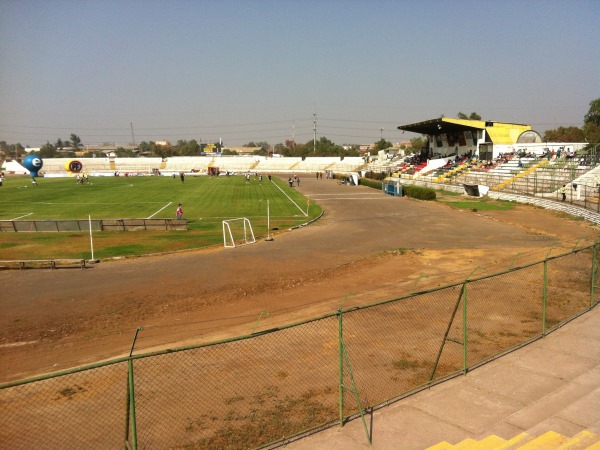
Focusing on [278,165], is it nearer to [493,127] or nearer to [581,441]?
[493,127]

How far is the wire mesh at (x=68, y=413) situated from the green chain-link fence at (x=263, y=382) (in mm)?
24

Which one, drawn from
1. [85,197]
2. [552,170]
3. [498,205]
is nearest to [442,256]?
[498,205]

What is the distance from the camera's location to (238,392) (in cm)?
925

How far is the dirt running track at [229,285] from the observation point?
41.6 feet

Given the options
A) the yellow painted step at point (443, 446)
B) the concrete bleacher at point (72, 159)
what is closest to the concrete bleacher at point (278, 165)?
the concrete bleacher at point (72, 159)

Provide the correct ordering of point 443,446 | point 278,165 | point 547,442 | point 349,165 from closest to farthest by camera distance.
Result: point 443,446 < point 547,442 < point 349,165 < point 278,165

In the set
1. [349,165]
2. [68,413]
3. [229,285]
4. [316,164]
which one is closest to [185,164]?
[316,164]

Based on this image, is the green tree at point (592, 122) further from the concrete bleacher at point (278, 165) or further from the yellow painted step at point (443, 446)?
the yellow painted step at point (443, 446)

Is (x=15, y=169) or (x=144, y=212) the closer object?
(x=144, y=212)

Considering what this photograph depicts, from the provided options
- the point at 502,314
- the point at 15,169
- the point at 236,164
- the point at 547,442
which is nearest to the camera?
the point at 547,442

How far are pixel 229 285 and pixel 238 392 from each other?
8719mm

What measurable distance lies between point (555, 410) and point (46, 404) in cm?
954

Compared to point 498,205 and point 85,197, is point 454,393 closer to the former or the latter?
point 498,205

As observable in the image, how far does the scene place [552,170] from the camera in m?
49.1
